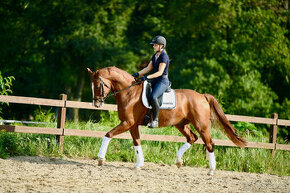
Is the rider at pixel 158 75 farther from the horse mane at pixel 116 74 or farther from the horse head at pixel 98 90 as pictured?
the horse head at pixel 98 90

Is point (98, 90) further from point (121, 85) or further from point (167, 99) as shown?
point (167, 99)

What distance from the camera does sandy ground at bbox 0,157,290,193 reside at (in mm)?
6887

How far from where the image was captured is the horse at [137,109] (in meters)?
8.62

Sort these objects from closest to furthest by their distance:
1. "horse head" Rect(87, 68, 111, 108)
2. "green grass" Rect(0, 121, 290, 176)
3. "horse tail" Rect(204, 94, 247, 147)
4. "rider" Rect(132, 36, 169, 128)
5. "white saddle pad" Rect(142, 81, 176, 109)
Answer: "horse head" Rect(87, 68, 111, 108) → "rider" Rect(132, 36, 169, 128) → "white saddle pad" Rect(142, 81, 176, 109) → "horse tail" Rect(204, 94, 247, 147) → "green grass" Rect(0, 121, 290, 176)

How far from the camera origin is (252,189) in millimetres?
7973

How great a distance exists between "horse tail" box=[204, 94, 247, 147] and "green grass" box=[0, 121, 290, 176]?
1.60 meters

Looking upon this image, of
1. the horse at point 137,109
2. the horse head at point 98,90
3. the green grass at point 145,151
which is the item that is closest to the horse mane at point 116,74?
the horse at point 137,109

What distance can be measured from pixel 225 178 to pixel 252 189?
124cm

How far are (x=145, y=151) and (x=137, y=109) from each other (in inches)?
92.6

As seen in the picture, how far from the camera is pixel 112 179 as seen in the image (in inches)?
302

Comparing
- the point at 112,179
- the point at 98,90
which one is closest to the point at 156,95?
the point at 98,90

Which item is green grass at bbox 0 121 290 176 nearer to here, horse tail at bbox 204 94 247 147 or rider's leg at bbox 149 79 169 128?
horse tail at bbox 204 94 247 147

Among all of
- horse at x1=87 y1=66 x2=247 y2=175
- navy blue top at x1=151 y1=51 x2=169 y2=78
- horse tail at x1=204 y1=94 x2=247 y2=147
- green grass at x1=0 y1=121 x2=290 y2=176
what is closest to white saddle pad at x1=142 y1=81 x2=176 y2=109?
horse at x1=87 y1=66 x2=247 y2=175

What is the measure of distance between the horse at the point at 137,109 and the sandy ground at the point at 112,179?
20.6 inches
